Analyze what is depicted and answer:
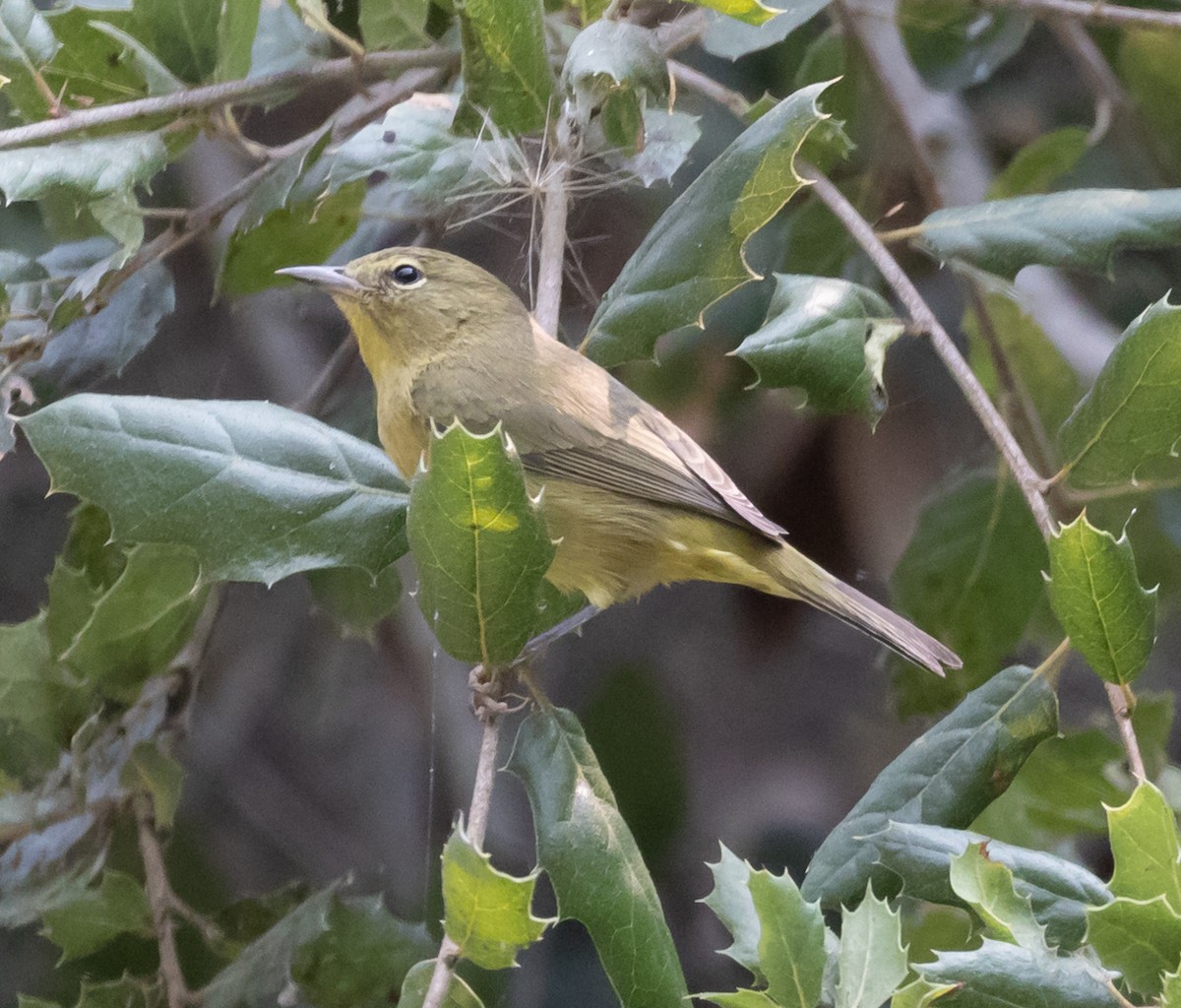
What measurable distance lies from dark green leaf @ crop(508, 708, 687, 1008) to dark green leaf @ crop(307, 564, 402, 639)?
58 centimetres

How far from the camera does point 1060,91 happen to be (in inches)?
109

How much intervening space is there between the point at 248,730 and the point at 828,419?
1.53 metres

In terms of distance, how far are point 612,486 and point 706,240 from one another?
1.37 feet

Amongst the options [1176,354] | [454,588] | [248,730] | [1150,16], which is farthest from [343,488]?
[248,730]

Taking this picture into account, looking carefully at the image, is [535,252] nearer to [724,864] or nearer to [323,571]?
[323,571]

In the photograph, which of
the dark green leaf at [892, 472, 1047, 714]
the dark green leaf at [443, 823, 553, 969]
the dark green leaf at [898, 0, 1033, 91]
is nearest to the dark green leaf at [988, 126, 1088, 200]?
the dark green leaf at [898, 0, 1033, 91]

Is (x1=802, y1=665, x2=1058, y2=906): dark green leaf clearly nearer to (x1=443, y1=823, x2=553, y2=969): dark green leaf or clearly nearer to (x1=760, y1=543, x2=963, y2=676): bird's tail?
(x1=760, y1=543, x2=963, y2=676): bird's tail

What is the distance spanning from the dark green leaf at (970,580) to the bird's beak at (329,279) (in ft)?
3.41

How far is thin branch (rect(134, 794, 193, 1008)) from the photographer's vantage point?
5.15ft

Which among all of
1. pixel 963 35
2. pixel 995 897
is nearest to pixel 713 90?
pixel 963 35

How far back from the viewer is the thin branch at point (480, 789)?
1.04 metres

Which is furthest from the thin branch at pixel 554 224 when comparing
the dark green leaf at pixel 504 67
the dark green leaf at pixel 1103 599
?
the dark green leaf at pixel 1103 599

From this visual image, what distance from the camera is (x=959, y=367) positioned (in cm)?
140

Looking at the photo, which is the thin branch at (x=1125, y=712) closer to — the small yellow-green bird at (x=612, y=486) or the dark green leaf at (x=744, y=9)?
the small yellow-green bird at (x=612, y=486)
